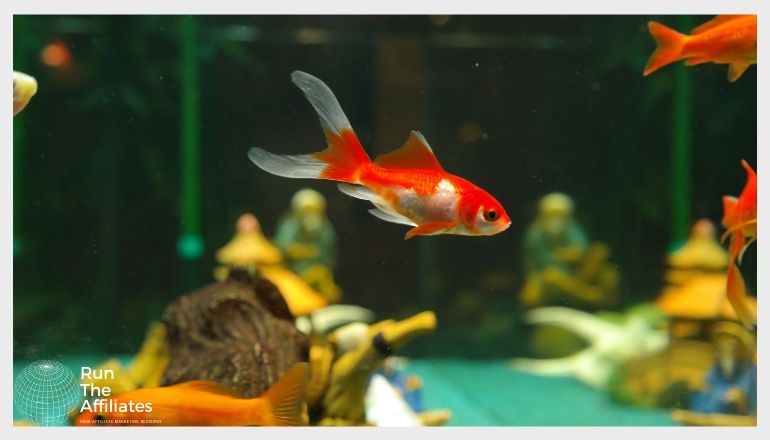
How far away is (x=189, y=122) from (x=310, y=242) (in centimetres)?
66

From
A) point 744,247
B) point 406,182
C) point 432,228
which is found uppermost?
point 744,247

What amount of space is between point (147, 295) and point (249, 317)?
1.40 ft

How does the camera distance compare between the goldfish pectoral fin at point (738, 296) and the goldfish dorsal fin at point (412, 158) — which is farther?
the goldfish pectoral fin at point (738, 296)

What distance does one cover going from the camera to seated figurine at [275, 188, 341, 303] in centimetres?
297

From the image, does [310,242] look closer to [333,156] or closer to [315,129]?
[315,129]

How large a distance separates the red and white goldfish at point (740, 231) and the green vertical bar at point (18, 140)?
264 centimetres

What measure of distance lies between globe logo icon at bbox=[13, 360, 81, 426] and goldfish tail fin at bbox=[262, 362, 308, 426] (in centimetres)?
74

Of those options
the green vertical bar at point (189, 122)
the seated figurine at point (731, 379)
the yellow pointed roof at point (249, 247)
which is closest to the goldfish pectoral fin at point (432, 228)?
the yellow pointed roof at point (249, 247)

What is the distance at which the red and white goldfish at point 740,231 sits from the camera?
9.25ft

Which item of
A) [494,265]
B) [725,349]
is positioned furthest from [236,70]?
[725,349]

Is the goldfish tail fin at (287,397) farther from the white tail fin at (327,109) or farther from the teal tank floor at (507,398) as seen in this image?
the white tail fin at (327,109)

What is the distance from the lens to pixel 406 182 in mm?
2086

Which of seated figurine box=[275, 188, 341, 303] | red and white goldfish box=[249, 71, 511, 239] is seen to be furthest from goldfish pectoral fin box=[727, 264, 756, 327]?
seated figurine box=[275, 188, 341, 303]

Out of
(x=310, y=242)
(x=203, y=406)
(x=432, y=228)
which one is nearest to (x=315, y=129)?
(x=310, y=242)
